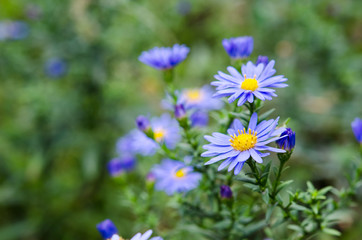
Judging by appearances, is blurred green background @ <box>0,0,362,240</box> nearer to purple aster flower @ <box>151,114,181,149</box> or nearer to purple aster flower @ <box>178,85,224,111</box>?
purple aster flower @ <box>151,114,181,149</box>

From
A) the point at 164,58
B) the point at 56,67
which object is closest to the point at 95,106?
the point at 56,67

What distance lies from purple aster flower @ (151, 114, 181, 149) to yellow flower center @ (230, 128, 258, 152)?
626mm

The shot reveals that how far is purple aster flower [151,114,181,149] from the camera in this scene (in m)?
1.56

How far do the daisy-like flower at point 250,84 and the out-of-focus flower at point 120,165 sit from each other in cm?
62

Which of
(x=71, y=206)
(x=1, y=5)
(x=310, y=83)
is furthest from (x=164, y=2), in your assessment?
(x=71, y=206)

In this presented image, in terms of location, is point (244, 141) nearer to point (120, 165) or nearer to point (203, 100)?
point (120, 165)

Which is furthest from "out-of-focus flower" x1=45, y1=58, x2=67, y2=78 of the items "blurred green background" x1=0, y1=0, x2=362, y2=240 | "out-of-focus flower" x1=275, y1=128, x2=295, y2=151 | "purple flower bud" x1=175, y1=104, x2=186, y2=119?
"out-of-focus flower" x1=275, y1=128, x2=295, y2=151

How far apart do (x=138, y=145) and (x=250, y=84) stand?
0.66m

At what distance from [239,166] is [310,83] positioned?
1639 millimetres

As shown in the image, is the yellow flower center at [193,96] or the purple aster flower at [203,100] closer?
the purple aster flower at [203,100]

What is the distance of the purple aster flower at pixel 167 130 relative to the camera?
1557mm

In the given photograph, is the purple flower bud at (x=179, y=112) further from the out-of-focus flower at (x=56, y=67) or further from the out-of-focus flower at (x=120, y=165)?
the out-of-focus flower at (x=56, y=67)

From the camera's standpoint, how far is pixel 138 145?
148 cm

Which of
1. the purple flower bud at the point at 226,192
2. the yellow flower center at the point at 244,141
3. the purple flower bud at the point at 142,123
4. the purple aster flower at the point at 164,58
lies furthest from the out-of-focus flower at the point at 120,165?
the yellow flower center at the point at 244,141
